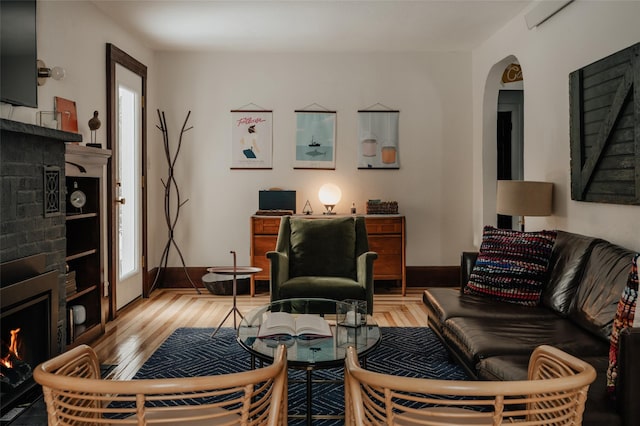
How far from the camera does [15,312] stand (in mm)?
2846

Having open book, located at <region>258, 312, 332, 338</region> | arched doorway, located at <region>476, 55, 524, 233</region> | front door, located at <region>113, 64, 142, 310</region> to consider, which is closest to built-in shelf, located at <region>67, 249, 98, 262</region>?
front door, located at <region>113, 64, 142, 310</region>

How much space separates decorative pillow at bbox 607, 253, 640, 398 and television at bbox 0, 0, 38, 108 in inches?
122

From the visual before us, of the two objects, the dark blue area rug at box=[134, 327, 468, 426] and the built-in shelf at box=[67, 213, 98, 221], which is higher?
the built-in shelf at box=[67, 213, 98, 221]

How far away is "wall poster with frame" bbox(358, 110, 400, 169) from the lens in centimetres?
624

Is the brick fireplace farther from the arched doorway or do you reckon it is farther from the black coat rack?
the arched doorway

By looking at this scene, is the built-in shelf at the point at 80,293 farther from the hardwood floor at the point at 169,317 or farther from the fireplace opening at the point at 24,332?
the fireplace opening at the point at 24,332

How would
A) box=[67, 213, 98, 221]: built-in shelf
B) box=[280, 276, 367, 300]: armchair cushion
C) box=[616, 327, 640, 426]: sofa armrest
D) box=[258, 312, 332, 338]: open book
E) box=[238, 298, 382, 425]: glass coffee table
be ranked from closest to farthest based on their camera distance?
1. box=[616, 327, 640, 426]: sofa armrest
2. box=[238, 298, 382, 425]: glass coffee table
3. box=[258, 312, 332, 338]: open book
4. box=[67, 213, 98, 221]: built-in shelf
5. box=[280, 276, 367, 300]: armchair cushion

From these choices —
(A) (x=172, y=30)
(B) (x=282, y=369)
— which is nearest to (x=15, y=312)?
(B) (x=282, y=369)

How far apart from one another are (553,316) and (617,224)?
0.70 metres

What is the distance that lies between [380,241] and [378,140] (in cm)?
116

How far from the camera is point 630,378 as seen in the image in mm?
1852

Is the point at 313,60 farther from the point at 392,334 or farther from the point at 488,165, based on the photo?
the point at 392,334

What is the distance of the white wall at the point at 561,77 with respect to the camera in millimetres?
3287

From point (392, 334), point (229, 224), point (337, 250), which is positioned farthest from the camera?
point (229, 224)
